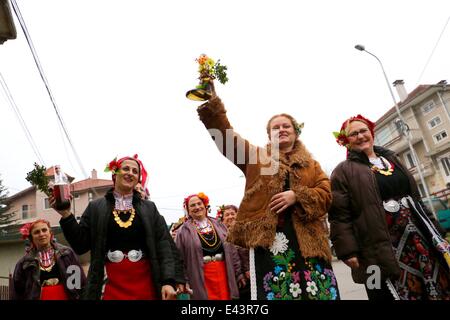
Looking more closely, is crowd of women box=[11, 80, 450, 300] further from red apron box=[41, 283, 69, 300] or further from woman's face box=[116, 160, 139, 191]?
red apron box=[41, 283, 69, 300]

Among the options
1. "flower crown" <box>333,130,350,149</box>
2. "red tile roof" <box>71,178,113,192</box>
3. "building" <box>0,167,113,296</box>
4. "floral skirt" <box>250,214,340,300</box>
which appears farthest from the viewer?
"red tile roof" <box>71,178,113,192</box>

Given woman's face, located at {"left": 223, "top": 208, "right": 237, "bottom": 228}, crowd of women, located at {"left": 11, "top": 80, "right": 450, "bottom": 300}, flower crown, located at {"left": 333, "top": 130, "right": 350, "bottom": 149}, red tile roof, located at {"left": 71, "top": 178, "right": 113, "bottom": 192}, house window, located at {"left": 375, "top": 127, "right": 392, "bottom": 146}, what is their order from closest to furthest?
crowd of women, located at {"left": 11, "top": 80, "right": 450, "bottom": 300}
flower crown, located at {"left": 333, "top": 130, "right": 350, "bottom": 149}
woman's face, located at {"left": 223, "top": 208, "right": 237, "bottom": 228}
red tile roof, located at {"left": 71, "top": 178, "right": 113, "bottom": 192}
house window, located at {"left": 375, "top": 127, "right": 392, "bottom": 146}

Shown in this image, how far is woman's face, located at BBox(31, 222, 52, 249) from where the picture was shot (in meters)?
4.82

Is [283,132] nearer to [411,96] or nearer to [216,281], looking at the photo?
[216,281]

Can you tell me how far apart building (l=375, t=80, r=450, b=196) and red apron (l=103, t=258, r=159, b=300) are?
109 feet

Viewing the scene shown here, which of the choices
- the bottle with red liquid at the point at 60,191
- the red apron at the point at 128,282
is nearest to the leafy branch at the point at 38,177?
the bottle with red liquid at the point at 60,191

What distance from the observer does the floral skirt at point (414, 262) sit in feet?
9.11

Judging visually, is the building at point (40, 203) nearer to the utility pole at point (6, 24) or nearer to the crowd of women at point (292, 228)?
the utility pole at point (6, 24)

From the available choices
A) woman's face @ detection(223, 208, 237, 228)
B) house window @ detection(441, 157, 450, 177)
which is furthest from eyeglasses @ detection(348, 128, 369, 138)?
house window @ detection(441, 157, 450, 177)

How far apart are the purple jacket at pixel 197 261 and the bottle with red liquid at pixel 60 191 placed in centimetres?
193

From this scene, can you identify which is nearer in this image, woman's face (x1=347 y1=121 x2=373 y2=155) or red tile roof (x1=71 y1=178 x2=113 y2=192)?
woman's face (x1=347 y1=121 x2=373 y2=155)

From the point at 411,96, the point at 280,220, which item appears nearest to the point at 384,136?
the point at 411,96

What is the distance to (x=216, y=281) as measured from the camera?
422 cm
